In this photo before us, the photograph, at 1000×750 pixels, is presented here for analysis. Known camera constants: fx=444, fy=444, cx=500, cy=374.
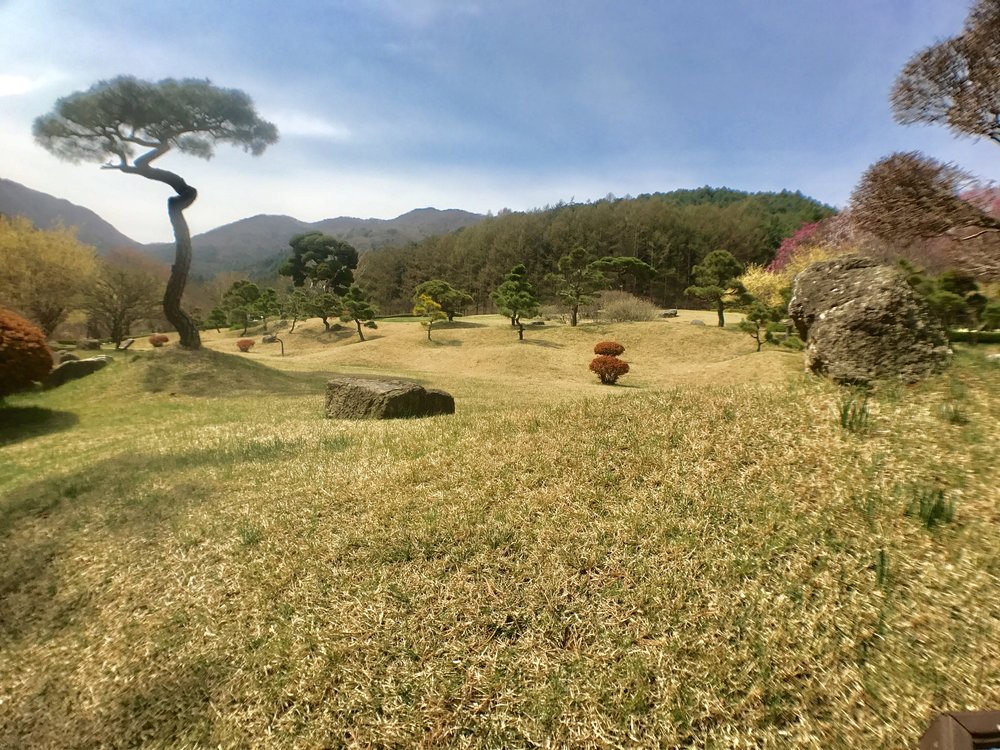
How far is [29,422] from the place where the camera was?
9727 mm

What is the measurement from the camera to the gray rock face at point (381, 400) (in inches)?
301

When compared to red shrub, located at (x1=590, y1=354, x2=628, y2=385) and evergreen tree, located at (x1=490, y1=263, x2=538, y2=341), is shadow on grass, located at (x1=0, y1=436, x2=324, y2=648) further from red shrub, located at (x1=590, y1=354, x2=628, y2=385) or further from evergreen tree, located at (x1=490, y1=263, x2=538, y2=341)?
evergreen tree, located at (x1=490, y1=263, x2=538, y2=341)

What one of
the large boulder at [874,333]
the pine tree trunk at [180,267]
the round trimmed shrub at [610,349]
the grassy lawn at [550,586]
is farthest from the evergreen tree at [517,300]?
the grassy lawn at [550,586]

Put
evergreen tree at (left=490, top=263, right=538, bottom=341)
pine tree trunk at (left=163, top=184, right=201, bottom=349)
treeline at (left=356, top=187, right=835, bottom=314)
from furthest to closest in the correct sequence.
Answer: treeline at (left=356, top=187, right=835, bottom=314)
evergreen tree at (left=490, top=263, right=538, bottom=341)
pine tree trunk at (left=163, top=184, right=201, bottom=349)

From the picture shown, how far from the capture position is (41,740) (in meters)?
2.16

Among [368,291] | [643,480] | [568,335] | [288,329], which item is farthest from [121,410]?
[368,291]

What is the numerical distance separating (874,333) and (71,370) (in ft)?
60.4

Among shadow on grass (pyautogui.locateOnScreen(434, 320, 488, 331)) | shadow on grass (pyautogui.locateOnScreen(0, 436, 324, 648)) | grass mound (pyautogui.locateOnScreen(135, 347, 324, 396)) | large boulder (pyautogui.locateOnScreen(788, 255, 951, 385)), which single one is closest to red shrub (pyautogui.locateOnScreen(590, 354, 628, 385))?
grass mound (pyautogui.locateOnScreen(135, 347, 324, 396))

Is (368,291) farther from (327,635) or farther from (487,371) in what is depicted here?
(327,635)

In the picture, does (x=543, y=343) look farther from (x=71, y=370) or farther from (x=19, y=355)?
(x=19, y=355)

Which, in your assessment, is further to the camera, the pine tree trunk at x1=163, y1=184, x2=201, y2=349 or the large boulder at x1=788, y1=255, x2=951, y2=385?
the pine tree trunk at x1=163, y1=184, x2=201, y2=349

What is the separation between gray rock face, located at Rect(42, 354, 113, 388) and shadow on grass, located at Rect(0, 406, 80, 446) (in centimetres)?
245

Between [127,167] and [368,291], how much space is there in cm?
5043

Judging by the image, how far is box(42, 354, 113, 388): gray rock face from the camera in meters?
12.5
